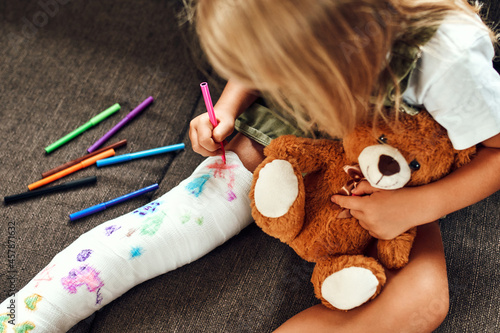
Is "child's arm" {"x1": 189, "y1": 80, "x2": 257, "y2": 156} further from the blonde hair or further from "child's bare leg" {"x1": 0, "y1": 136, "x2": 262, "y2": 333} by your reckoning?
the blonde hair

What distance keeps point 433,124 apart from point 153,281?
0.51m

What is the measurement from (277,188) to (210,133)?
0.55 ft

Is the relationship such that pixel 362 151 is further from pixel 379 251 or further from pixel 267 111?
pixel 267 111

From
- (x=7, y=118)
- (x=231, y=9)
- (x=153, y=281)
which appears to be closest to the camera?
(x=231, y=9)

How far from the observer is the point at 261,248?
73 cm

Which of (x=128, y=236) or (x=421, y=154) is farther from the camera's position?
(x=128, y=236)

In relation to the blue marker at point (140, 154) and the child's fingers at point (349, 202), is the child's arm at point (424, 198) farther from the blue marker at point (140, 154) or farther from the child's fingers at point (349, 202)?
the blue marker at point (140, 154)

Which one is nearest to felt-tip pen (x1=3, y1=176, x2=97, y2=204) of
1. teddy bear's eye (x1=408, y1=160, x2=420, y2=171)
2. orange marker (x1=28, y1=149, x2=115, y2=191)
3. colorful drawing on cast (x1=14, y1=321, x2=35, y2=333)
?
orange marker (x1=28, y1=149, x2=115, y2=191)

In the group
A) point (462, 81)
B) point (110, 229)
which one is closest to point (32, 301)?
point (110, 229)

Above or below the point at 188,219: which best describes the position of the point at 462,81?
above

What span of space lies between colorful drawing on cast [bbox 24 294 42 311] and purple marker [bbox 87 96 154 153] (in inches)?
12.1

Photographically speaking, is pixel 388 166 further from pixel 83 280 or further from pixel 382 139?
pixel 83 280

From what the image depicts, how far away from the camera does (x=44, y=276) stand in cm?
66

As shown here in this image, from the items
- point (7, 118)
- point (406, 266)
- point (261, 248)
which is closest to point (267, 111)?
point (261, 248)
